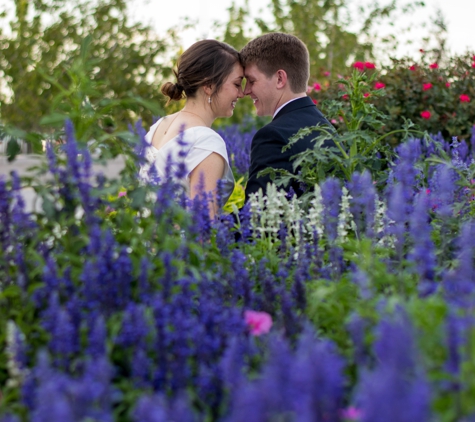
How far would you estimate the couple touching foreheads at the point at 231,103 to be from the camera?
4.14 metres

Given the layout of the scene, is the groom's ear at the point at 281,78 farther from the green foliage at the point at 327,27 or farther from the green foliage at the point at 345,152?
the green foliage at the point at 327,27

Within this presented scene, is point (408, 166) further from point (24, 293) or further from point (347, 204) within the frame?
point (24, 293)

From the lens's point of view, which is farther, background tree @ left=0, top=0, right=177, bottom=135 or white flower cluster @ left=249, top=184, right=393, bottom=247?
background tree @ left=0, top=0, right=177, bottom=135

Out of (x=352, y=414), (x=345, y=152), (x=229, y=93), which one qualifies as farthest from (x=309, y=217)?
(x=229, y=93)

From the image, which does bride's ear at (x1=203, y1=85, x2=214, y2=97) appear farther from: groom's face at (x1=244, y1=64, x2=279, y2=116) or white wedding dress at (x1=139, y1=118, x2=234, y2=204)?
groom's face at (x1=244, y1=64, x2=279, y2=116)

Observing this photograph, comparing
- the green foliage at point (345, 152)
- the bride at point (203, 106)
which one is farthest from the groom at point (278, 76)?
the green foliage at point (345, 152)

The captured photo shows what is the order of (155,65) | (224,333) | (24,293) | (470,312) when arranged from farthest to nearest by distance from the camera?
(155,65)
(24,293)
(224,333)
(470,312)

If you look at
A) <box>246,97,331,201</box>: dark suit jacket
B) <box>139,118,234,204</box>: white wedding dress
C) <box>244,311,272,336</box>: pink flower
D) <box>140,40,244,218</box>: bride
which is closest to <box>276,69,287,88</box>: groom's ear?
<box>140,40,244,218</box>: bride

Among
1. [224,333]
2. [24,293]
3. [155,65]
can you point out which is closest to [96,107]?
[24,293]

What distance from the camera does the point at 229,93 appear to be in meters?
4.55

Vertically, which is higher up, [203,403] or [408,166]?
[408,166]

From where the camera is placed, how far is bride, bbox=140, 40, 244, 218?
4.17 meters

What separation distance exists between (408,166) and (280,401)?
1503 millimetres

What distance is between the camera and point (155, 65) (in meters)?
13.2
